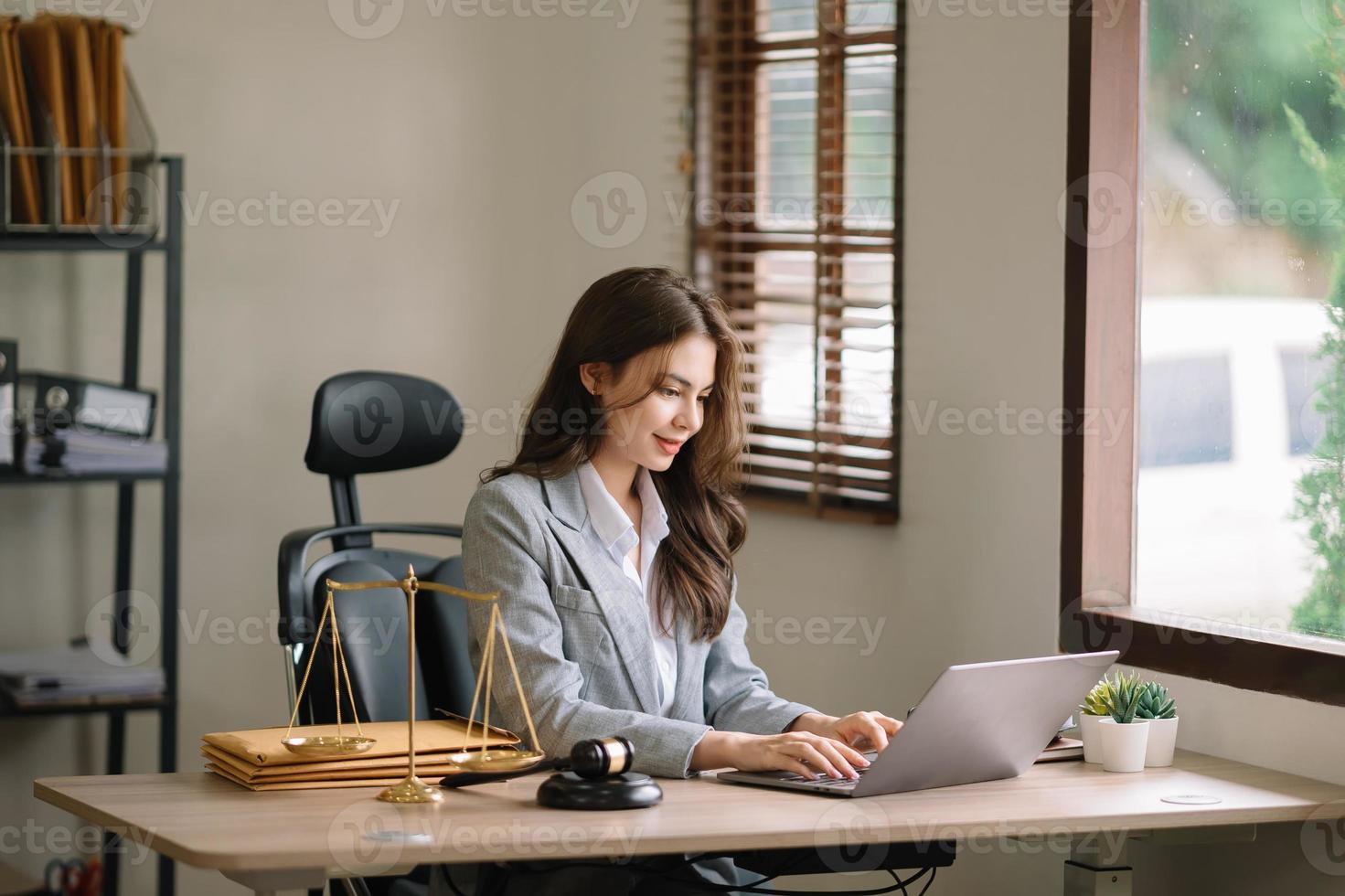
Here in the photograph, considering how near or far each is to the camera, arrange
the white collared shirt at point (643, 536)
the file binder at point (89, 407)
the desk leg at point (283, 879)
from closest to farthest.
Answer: the desk leg at point (283, 879) < the white collared shirt at point (643, 536) < the file binder at point (89, 407)

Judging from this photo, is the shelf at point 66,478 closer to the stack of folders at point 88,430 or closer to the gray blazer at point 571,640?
the stack of folders at point 88,430

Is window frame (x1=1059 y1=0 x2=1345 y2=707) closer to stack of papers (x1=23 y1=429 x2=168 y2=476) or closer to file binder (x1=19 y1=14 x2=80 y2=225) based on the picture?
stack of papers (x1=23 y1=429 x2=168 y2=476)

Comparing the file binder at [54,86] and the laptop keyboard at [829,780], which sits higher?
the file binder at [54,86]

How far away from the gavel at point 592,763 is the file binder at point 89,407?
148cm

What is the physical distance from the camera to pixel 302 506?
349 cm

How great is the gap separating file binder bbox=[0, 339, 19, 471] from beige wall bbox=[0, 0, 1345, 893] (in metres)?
0.28

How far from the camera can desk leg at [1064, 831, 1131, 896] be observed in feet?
6.77

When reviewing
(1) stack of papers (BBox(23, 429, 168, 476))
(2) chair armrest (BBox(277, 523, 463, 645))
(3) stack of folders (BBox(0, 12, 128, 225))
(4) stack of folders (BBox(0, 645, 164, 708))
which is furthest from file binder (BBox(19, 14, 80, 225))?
(2) chair armrest (BBox(277, 523, 463, 645))

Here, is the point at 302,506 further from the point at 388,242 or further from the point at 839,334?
the point at 839,334

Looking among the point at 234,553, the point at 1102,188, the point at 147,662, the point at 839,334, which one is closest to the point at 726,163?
the point at 839,334

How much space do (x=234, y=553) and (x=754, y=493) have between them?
1.09 meters

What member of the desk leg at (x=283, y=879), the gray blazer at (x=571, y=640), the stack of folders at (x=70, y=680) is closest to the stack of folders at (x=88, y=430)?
the stack of folders at (x=70, y=680)

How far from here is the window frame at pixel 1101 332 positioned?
8.49 ft

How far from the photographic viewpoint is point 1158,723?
2229mm
